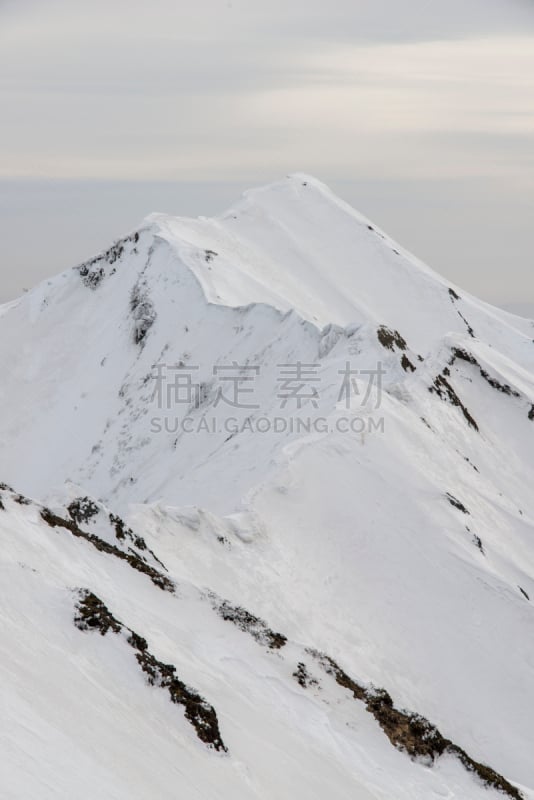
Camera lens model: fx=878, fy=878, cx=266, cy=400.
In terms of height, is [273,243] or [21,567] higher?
[273,243]

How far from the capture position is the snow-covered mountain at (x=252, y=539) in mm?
13398

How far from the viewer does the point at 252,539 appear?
25906 mm

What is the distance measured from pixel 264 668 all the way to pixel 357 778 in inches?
116

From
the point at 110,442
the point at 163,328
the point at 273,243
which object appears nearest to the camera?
the point at 110,442

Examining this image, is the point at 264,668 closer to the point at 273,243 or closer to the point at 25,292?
the point at 273,243

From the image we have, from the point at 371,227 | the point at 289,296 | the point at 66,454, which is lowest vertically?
the point at 66,454

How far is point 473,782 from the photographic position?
1612 cm

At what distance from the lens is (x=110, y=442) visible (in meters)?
50.8

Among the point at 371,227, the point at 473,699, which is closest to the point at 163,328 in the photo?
the point at 371,227

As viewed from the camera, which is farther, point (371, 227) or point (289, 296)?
point (371, 227)

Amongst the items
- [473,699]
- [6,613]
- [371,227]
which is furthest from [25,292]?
[6,613]

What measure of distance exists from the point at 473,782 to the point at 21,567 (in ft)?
29.8

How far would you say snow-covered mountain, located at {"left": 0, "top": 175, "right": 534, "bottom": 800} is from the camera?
13398 millimetres

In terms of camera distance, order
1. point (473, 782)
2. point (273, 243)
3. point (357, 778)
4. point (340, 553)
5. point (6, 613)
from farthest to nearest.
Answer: point (273, 243)
point (340, 553)
point (473, 782)
point (357, 778)
point (6, 613)
